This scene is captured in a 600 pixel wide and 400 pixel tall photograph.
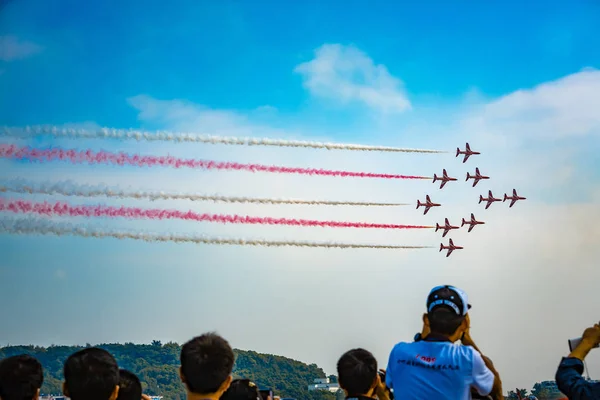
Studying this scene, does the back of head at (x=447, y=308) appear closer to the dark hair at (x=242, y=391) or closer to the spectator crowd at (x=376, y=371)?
the spectator crowd at (x=376, y=371)

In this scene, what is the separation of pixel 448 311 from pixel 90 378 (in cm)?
431

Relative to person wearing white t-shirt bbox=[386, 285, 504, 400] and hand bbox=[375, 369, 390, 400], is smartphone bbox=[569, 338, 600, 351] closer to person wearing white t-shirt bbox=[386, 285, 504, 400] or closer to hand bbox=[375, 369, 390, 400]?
person wearing white t-shirt bbox=[386, 285, 504, 400]

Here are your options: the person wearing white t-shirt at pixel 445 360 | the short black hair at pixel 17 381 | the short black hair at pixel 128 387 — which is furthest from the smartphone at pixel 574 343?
the short black hair at pixel 17 381

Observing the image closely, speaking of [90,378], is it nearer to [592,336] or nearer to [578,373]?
[578,373]

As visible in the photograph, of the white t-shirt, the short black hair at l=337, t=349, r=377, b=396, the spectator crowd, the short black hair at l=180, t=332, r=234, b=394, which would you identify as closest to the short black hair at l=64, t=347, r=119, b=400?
the spectator crowd

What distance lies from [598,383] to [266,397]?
4.11 m

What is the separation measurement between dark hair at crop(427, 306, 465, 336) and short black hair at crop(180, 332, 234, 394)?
2.74 meters

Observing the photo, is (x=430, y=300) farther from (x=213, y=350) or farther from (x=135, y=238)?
(x=135, y=238)

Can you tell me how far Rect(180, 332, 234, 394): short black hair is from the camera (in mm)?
8094

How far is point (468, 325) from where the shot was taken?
955 cm

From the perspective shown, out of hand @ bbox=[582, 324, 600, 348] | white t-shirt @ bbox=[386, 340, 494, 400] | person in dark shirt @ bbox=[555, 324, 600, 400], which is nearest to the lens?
person in dark shirt @ bbox=[555, 324, 600, 400]

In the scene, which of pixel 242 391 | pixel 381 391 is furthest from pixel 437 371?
pixel 242 391

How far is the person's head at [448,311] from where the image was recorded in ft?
30.8

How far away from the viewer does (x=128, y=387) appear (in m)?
9.70
